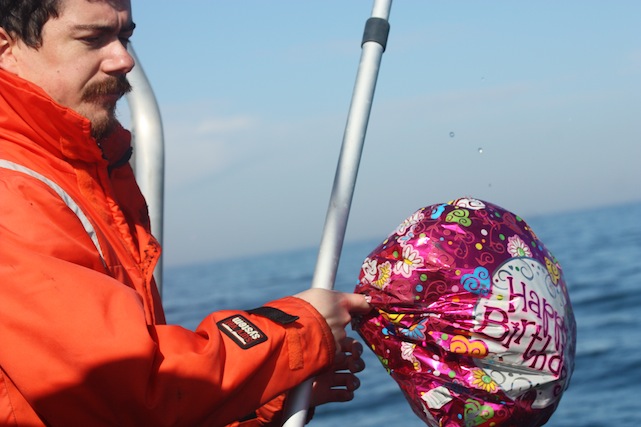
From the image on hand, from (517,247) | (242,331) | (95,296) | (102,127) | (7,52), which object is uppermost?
A: (7,52)

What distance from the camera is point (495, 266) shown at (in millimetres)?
2275

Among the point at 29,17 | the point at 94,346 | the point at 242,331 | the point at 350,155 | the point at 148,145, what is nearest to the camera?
the point at 94,346

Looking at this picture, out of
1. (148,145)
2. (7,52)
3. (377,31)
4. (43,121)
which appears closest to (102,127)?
(43,121)

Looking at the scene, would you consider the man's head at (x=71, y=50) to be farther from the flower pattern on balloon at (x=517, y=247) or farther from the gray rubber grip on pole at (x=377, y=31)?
the flower pattern on balloon at (x=517, y=247)

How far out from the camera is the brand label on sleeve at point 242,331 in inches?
77.7

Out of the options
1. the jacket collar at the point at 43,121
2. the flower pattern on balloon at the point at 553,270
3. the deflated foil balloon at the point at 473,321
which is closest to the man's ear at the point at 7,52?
the jacket collar at the point at 43,121

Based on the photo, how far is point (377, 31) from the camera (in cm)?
244

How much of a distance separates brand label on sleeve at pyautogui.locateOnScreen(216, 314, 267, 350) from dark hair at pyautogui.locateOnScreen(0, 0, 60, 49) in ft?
2.64

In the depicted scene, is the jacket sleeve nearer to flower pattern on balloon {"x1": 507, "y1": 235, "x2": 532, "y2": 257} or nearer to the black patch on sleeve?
the black patch on sleeve

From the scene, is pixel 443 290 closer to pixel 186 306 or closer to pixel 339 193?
pixel 339 193

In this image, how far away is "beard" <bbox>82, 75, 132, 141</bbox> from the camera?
2.20 meters

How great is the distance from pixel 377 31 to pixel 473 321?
2.68ft

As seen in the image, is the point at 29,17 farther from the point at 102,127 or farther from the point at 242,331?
the point at 242,331

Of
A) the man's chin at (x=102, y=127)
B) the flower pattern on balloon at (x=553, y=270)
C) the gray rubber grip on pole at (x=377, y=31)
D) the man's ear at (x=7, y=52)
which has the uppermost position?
the gray rubber grip on pole at (x=377, y=31)
